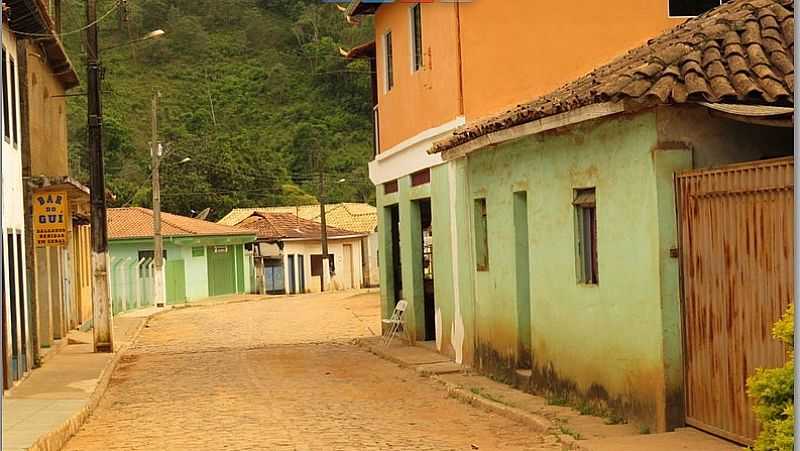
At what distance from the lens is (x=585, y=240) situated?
454 inches

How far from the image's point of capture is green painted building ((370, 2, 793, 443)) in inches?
360

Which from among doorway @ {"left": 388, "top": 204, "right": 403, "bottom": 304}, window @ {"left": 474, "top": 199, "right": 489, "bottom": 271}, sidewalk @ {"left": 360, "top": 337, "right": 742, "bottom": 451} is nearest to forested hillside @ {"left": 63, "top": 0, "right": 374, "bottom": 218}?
doorway @ {"left": 388, "top": 204, "right": 403, "bottom": 304}

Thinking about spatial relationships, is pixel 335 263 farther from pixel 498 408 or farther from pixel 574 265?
A: pixel 574 265

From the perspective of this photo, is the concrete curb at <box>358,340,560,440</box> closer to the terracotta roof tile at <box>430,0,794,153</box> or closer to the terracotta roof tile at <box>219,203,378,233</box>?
the terracotta roof tile at <box>430,0,794,153</box>

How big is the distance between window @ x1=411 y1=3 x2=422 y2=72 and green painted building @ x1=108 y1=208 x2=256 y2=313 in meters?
26.7

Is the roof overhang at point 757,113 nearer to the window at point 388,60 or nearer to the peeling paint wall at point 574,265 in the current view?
the peeling paint wall at point 574,265

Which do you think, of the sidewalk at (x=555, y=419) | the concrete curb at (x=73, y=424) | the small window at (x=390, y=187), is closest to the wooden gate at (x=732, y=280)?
the sidewalk at (x=555, y=419)

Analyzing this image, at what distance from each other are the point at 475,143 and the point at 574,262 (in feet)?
7.79

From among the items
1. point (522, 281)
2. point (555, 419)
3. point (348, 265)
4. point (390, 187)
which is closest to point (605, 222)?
point (555, 419)

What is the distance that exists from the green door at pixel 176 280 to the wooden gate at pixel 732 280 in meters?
40.6

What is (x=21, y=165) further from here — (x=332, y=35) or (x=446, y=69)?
(x=332, y=35)

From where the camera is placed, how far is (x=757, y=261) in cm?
818

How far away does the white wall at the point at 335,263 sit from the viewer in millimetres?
57688

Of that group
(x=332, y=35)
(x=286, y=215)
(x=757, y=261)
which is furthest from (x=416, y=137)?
(x=332, y=35)
